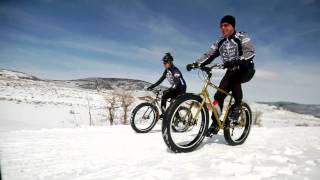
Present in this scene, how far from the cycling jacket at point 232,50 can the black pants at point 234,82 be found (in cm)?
22

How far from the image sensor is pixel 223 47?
5.07m

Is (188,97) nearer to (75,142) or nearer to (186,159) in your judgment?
(186,159)

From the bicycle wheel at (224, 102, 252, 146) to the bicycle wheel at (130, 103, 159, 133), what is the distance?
9.67 feet

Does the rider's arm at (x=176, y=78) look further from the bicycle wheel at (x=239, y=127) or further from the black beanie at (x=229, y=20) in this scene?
the black beanie at (x=229, y=20)

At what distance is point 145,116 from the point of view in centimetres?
791

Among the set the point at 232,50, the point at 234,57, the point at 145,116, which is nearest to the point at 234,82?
the point at 234,57

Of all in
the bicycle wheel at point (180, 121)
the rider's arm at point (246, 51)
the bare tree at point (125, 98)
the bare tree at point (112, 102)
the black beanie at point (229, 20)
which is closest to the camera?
the bicycle wheel at point (180, 121)

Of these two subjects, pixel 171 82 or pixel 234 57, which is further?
pixel 171 82

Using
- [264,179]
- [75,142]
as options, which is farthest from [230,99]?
[75,142]

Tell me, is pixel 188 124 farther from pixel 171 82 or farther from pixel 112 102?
pixel 112 102

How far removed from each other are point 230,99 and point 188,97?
132cm

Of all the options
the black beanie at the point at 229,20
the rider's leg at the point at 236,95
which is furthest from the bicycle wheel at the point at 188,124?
the black beanie at the point at 229,20

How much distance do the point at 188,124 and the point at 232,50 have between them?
1555 mm

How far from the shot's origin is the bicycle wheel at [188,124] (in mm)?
3836
